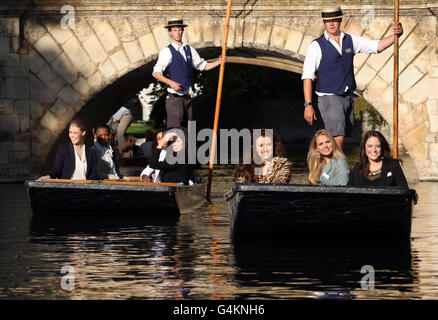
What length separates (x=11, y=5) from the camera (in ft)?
65.9

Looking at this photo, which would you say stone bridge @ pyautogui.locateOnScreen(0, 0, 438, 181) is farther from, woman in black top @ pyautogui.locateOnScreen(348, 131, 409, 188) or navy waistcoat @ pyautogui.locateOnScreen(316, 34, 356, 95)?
woman in black top @ pyautogui.locateOnScreen(348, 131, 409, 188)

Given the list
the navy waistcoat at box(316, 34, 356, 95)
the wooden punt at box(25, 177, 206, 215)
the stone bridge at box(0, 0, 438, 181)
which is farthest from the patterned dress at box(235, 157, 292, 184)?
the stone bridge at box(0, 0, 438, 181)

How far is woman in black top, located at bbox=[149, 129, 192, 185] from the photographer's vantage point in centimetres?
1408

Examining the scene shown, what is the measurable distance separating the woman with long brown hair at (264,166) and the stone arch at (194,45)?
8.11 metres

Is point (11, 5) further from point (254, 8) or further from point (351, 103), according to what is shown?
point (351, 103)

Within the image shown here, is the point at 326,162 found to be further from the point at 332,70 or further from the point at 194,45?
the point at 194,45

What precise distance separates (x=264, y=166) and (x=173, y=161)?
2642 millimetres

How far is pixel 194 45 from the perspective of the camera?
19.9 metres

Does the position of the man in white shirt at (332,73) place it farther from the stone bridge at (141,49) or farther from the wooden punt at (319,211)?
the stone bridge at (141,49)

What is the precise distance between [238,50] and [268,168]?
362 inches

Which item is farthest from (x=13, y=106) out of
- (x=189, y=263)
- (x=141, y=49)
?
(x=189, y=263)

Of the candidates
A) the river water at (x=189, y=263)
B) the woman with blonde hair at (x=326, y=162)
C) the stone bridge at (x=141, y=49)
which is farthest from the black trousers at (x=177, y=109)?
the stone bridge at (x=141, y=49)

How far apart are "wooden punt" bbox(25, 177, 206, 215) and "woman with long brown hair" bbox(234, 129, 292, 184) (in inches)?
73.0

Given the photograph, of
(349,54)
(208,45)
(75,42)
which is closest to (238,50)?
(208,45)
